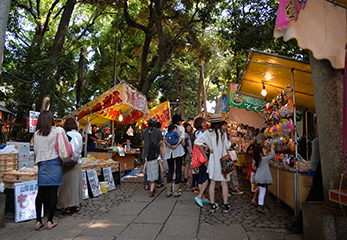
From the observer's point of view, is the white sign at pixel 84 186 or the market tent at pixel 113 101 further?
the market tent at pixel 113 101

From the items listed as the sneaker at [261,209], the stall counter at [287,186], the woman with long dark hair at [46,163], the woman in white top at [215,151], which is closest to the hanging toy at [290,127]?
the stall counter at [287,186]

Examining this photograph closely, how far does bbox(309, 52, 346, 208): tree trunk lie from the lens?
3.53 meters

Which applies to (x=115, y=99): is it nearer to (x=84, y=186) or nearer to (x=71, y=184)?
(x=84, y=186)

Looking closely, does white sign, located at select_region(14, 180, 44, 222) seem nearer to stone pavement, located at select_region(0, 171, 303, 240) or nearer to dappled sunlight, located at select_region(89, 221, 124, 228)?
stone pavement, located at select_region(0, 171, 303, 240)

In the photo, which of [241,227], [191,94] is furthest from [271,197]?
[191,94]

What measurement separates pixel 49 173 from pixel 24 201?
1049 millimetres

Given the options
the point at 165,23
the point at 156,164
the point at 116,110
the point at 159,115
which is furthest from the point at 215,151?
the point at 165,23

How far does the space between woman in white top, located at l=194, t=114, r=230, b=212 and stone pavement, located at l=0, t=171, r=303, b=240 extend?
393 millimetres

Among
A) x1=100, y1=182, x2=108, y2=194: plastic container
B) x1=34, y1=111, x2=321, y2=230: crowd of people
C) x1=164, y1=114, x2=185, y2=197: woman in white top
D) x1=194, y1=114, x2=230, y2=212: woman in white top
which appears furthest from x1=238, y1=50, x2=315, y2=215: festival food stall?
x1=100, y1=182, x2=108, y2=194: plastic container

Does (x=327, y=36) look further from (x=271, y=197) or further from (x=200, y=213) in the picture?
(x=271, y=197)

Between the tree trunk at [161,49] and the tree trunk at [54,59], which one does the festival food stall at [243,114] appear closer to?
the tree trunk at [161,49]

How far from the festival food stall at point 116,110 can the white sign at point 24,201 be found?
4.59m

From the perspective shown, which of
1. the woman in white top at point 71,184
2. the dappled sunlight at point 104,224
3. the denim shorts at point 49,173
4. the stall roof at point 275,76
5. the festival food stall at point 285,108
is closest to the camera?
the denim shorts at point 49,173

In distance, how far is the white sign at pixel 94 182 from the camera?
22.1ft
